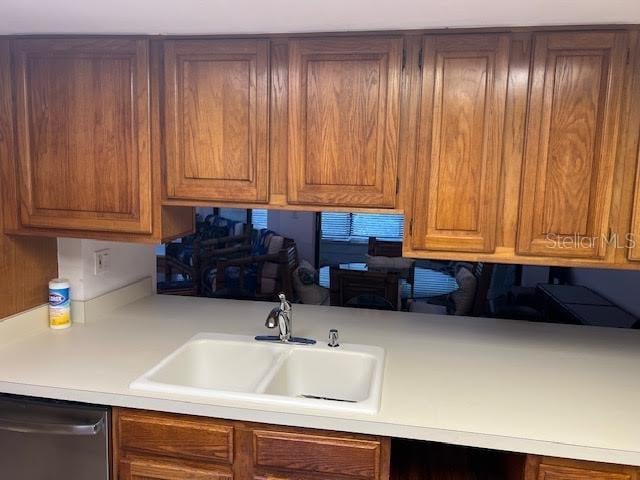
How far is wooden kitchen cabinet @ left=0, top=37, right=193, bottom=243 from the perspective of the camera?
175 centimetres

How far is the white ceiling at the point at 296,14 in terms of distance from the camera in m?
1.36

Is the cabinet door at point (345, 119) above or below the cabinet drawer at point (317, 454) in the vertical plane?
above

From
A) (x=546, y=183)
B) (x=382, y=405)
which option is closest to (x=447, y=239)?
(x=546, y=183)

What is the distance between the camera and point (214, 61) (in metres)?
1.71

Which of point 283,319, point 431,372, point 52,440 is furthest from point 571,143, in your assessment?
point 52,440

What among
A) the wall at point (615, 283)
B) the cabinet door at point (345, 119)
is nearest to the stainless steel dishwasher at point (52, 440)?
the cabinet door at point (345, 119)

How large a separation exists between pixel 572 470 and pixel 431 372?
0.49 metres

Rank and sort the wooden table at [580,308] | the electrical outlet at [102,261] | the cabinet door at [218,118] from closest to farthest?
the cabinet door at [218,118] → the electrical outlet at [102,261] → the wooden table at [580,308]

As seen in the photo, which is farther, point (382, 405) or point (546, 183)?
point (546, 183)

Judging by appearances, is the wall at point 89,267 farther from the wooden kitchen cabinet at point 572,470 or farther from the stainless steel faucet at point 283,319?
the wooden kitchen cabinet at point 572,470

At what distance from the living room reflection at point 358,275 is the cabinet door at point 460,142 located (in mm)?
790

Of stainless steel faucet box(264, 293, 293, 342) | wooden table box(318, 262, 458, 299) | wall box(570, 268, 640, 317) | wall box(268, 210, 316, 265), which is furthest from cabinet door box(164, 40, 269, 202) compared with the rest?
wall box(570, 268, 640, 317)

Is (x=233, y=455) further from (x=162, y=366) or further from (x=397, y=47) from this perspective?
(x=397, y=47)

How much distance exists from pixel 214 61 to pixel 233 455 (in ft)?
4.18
